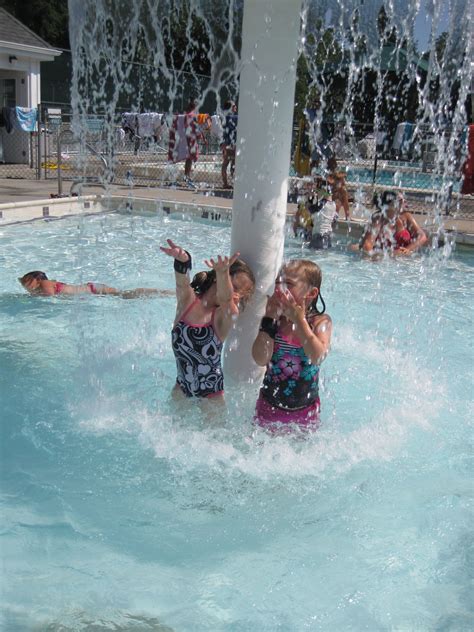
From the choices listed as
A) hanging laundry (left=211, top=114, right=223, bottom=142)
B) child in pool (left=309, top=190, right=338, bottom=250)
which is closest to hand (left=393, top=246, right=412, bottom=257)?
child in pool (left=309, top=190, right=338, bottom=250)

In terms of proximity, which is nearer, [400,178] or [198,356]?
[198,356]

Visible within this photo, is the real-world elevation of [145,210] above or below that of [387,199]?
below

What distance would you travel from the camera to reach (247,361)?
4.07m

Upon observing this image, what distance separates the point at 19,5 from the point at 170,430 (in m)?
47.0

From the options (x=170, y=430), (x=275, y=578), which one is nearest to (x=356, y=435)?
(x=170, y=430)

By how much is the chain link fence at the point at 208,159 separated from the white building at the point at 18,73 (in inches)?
2.1

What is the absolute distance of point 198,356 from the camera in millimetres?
3686

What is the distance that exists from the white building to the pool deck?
13.5 feet

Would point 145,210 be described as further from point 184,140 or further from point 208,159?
point 208,159

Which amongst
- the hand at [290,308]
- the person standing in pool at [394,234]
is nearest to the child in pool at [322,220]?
the person standing in pool at [394,234]

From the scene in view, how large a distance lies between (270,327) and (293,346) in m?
0.16

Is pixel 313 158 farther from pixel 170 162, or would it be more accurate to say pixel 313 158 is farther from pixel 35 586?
pixel 35 586

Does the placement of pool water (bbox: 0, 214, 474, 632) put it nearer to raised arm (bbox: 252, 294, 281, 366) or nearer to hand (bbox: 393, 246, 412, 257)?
raised arm (bbox: 252, 294, 281, 366)

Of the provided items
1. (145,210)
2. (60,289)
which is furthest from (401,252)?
(145,210)
